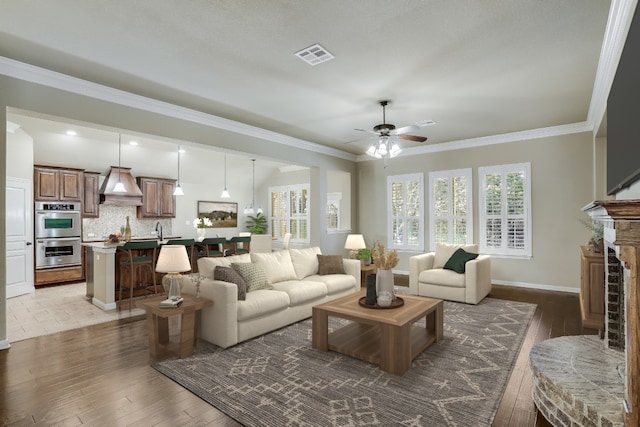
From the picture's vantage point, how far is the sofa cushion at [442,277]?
210 inches

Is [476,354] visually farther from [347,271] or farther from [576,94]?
[576,94]

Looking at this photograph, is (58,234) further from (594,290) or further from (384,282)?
(594,290)

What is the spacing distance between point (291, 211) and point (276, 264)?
594 centimetres

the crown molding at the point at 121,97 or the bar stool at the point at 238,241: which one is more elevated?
the crown molding at the point at 121,97

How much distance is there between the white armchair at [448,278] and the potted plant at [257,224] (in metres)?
6.23

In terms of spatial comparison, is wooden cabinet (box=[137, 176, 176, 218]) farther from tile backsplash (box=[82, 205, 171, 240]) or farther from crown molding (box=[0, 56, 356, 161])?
crown molding (box=[0, 56, 356, 161])

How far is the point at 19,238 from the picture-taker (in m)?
6.34

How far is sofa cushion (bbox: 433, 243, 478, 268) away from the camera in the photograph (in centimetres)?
592

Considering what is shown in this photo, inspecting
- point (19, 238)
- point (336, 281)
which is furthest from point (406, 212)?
point (19, 238)

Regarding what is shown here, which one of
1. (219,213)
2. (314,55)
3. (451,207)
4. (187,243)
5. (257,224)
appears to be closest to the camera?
(314,55)

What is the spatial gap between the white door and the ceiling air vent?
6.13 m

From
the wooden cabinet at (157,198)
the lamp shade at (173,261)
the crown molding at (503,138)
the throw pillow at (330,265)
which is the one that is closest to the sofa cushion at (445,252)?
the throw pillow at (330,265)

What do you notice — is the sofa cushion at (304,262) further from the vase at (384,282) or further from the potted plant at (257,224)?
the potted plant at (257,224)

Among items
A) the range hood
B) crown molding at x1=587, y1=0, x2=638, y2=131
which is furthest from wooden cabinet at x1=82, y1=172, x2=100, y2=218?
crown molding at x1=587, y1=0, x2=638, y2=131
